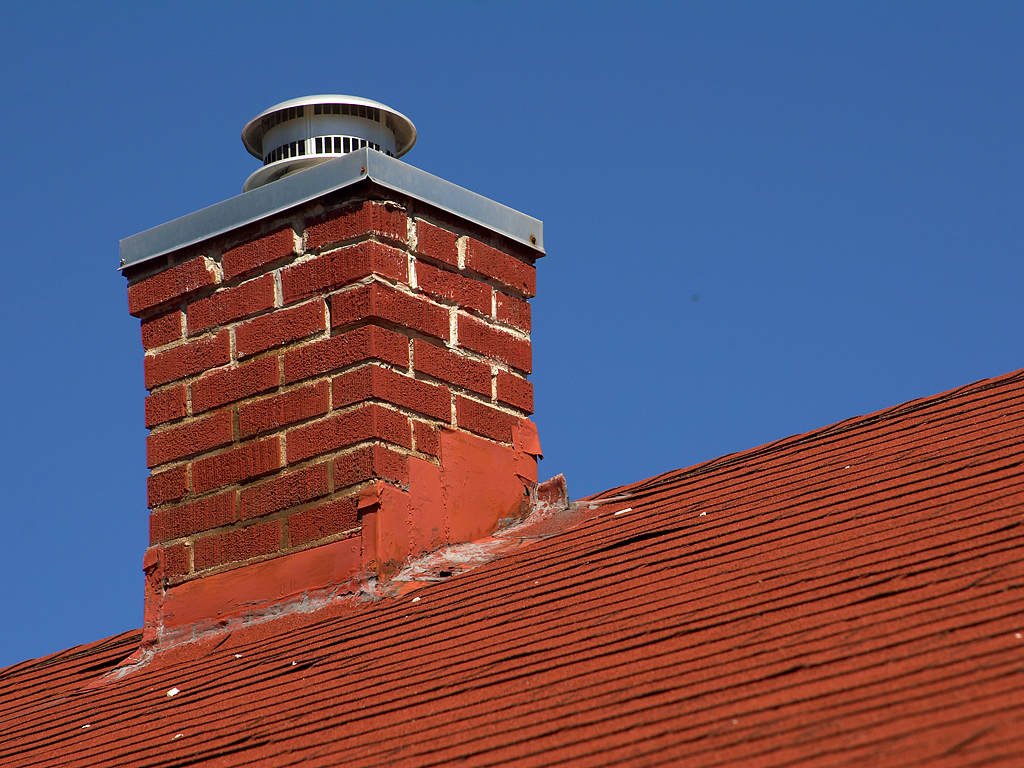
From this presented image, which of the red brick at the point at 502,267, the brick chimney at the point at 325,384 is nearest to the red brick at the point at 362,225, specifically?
the brick chimney at the point at 325,384

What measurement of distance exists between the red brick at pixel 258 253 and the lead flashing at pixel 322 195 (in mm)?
79

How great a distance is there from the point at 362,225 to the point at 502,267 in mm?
657

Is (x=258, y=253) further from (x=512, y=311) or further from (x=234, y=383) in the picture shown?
(x=512, y=311)

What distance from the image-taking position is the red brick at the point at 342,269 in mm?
6133

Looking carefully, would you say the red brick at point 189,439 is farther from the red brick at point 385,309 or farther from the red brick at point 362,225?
the red brick at point 362,225

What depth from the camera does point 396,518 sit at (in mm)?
5906

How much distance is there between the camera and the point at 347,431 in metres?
5.96

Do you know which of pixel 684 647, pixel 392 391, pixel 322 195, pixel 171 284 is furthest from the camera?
pixel 171 284

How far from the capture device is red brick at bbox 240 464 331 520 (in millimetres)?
6004

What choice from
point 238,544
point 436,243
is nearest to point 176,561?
point 238,544

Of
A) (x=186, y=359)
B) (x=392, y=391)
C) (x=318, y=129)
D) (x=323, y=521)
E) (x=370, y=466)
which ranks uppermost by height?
(x=318, y=129)

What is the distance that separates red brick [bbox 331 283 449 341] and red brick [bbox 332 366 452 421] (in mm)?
183

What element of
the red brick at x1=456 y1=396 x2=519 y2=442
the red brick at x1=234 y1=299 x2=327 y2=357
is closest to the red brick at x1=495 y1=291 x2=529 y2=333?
the red brick at x1=456 y1=396 x2=519 y2=442

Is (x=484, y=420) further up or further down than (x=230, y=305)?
further down
